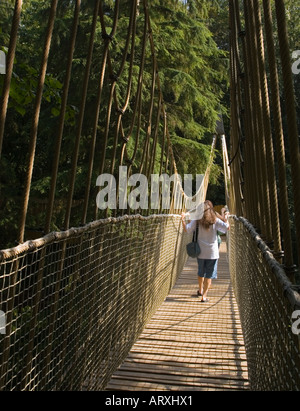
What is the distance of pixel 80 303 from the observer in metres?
1.72

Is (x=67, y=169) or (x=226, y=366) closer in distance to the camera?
(x=226, y=366)

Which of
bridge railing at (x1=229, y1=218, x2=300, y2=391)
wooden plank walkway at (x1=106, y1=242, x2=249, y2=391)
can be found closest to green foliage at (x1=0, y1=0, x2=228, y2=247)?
wooden plank walkway at (x1=106, y1=242, x2=249, y2=391)

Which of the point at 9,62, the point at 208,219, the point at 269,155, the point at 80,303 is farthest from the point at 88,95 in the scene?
the point at 9,62

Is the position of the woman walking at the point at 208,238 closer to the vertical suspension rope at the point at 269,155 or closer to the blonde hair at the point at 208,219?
the blonde hair at the point at 208,219

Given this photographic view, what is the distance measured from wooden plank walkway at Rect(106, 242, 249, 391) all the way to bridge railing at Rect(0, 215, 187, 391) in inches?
3.1

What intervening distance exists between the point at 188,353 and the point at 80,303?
39.7 inches

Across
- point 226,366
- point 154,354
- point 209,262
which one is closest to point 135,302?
point 154,354

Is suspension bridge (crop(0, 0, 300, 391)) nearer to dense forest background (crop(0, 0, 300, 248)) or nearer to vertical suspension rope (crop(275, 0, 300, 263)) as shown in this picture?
vertical suspension rope (crop(275, 0, 300, 263))

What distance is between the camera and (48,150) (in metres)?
6.11

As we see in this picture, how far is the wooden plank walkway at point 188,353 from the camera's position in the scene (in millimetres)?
2135

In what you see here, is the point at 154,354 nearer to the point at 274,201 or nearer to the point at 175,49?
the point at 274,201

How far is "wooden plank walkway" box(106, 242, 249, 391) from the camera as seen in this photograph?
2.13 m

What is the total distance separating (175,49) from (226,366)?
5829 millimetres

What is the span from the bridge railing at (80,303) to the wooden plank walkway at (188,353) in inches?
3.1
